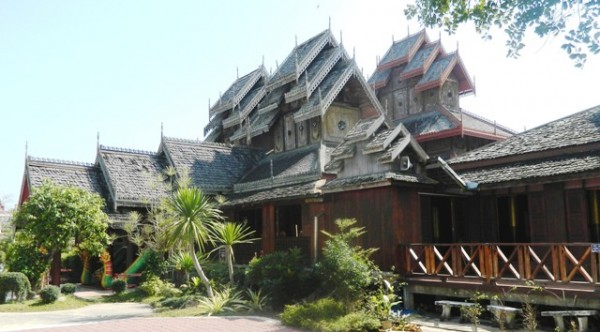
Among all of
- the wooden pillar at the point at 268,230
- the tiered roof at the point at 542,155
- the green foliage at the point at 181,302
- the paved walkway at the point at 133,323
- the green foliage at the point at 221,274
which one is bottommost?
the paved walkway at the point at 133,323

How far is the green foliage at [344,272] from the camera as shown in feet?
45.2

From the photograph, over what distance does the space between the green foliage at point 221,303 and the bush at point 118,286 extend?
4.68 meters

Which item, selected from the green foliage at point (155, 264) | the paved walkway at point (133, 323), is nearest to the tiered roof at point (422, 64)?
the green foliage at point (155, 264)

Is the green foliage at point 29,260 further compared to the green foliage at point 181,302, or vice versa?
the green foliage at point 29,260

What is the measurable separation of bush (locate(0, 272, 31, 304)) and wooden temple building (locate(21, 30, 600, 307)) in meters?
5.17

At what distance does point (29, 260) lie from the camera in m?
19.4

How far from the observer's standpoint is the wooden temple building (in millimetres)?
13859

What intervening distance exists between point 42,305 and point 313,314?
9.45 meters

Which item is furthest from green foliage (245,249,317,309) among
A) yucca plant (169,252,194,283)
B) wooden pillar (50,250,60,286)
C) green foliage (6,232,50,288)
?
wooden pillar (50,250,60,286)

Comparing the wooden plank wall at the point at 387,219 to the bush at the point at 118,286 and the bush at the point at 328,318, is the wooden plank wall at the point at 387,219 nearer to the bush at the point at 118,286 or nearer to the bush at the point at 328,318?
the bush at the point at 328,318

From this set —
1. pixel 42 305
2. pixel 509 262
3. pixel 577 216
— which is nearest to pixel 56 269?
pixel 42 305

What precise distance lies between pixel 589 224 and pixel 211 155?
17.6 meters

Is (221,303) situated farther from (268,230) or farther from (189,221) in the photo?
(268,230)

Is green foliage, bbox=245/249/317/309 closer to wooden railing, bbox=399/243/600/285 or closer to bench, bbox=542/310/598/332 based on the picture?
wooden railing, bbox=399/243/600/285
